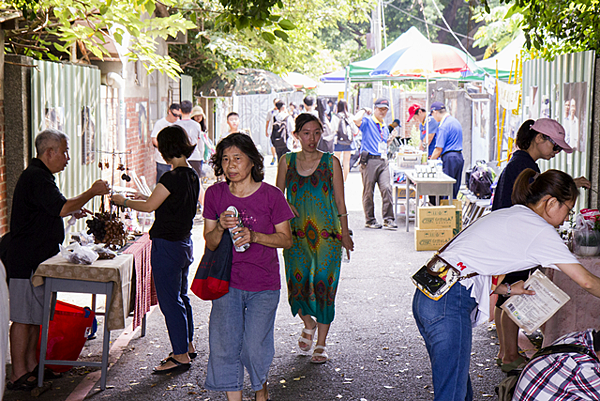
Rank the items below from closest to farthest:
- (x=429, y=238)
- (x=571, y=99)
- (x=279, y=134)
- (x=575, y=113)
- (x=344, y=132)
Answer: (x=575, y=113)
(x=571, y=99)
(x=429, y=238)
(x=344, y=132)
(x=279, y=134)

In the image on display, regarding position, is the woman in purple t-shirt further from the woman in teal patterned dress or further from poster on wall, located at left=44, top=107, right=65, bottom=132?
poster on wall, located at left=44, top=107, right=65, bottom=132

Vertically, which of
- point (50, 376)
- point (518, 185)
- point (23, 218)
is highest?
point (518, 185)

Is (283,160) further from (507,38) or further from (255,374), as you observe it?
(507,38)

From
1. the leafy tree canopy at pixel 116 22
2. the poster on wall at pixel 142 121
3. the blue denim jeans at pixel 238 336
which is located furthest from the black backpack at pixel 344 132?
the blue denim jeans at pixel 238 336

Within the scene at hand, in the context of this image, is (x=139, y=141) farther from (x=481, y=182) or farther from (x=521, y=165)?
(x=521, y=165)

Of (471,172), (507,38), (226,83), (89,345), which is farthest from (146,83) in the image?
(507,38)

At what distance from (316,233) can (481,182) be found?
468 centimetres

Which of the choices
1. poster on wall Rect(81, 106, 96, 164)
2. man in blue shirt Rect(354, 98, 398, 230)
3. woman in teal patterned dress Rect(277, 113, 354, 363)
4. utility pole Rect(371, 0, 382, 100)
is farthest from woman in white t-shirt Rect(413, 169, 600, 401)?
utility pole Rect(371, 0, 382, 100)

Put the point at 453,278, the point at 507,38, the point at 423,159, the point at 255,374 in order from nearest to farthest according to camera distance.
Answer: the point at 453,278 < the point at 255,374 < the point at 423,159 < the point at 507,38

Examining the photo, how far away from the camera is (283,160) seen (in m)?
6.16

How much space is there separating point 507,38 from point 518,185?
22.8 metres

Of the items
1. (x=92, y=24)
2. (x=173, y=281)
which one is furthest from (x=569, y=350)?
(x=92, y=24)

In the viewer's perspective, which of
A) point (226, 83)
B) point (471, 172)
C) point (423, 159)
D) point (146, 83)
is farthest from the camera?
point (226, 83)

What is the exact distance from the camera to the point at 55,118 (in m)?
8.45
